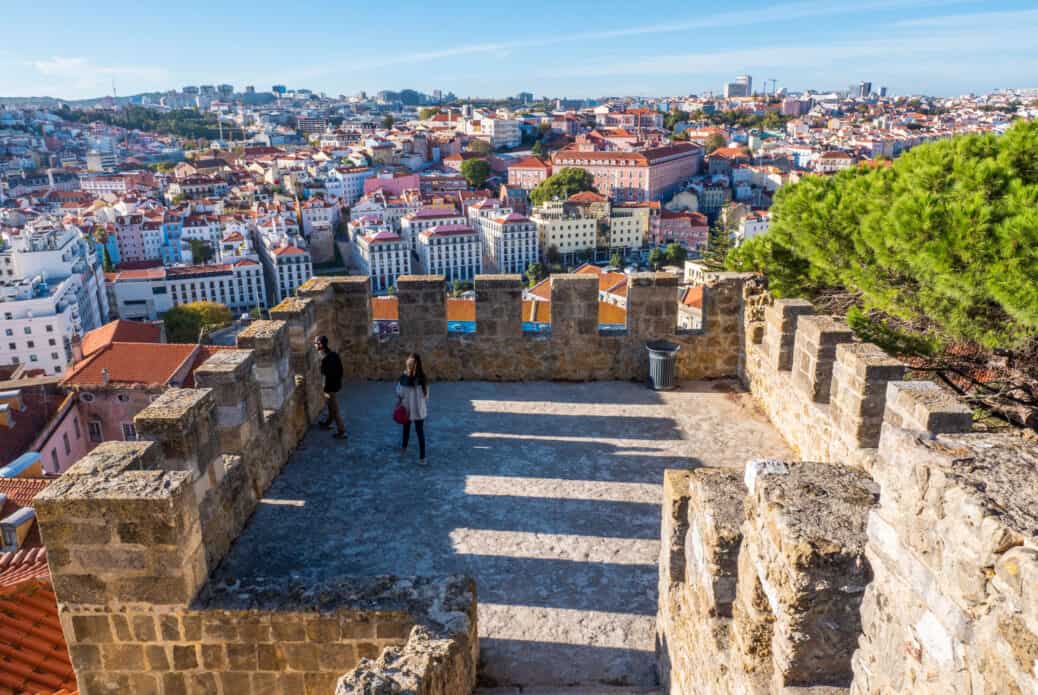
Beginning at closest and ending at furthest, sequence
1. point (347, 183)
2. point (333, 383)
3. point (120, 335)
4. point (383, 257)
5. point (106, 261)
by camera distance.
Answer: point (333, 383)
point (120, 335)
point (383, 257)
point (106, 261)
point (347, 183)

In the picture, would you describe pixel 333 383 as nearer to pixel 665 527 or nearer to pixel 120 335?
pixel 665 527

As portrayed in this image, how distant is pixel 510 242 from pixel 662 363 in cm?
7459

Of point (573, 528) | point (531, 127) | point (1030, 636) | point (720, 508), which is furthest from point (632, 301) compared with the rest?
point (531, 127)

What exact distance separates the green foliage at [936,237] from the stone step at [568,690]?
15.7 ft

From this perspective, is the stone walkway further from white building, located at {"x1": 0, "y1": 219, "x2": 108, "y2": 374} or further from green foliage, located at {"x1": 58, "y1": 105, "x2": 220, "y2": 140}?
green foliage, located at {"x1": 58, "y1": 105, "x2": 220, "y2": 140}

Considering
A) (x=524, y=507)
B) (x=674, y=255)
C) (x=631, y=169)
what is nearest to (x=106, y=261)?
(x=674, y=255)

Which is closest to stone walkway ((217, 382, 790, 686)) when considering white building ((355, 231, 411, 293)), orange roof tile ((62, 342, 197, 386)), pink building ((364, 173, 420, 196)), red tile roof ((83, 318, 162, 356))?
orange roof tile ((62, 342, 197, 386))

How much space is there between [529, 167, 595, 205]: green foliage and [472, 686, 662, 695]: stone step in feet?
311

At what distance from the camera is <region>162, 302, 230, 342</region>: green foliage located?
181 ft

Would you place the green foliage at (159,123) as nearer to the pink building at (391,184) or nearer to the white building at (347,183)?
the white building at (347,183)

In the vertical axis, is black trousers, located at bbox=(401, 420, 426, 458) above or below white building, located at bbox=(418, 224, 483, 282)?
above

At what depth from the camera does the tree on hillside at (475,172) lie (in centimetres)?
11169

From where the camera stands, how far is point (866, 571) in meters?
1.89

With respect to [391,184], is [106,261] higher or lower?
lower
